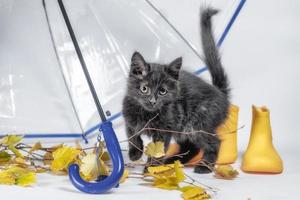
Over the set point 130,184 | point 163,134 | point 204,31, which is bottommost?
point 130,184

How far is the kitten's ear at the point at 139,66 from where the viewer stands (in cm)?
206

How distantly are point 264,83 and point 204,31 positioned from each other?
0.58 meters

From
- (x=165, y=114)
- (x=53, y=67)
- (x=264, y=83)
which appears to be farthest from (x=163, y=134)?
(x=264, y=83)

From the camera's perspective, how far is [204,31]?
2236 mm

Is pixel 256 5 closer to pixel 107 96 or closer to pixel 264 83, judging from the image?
pixel 264 83

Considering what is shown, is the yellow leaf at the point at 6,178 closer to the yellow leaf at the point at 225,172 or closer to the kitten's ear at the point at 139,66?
the kitten's ear at the point at 139,66

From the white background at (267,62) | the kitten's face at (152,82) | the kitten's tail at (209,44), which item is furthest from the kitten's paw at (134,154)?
the white background at (267,62)

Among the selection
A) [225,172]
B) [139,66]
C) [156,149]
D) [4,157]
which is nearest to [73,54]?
[139,66]

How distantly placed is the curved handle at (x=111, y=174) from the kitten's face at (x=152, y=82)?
0.82ft

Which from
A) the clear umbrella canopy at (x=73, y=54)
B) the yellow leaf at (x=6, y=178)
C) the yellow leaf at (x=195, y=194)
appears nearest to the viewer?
the yellow leaf at (x=195, y=194)

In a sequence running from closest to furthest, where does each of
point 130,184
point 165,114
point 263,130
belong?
point 130,184
point 165,114
point 263,130

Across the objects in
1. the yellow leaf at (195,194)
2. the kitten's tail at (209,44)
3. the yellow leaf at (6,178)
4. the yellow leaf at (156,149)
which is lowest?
the yellow leaf at (6,178)

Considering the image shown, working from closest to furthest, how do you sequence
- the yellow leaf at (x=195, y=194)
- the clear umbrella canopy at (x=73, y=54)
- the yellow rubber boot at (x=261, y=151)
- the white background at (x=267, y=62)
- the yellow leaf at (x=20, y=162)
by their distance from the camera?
1. the yellow leaf at (x=195, y=194)
2. the yellow leaf at (x=20, y=162)
3. the yellow rubber boot at (x=261, y=151)
4. the clear umbrella canopy at (x=73, y=54)
5. the white background at (x=267, y=62)

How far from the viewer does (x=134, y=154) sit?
2168 mm
